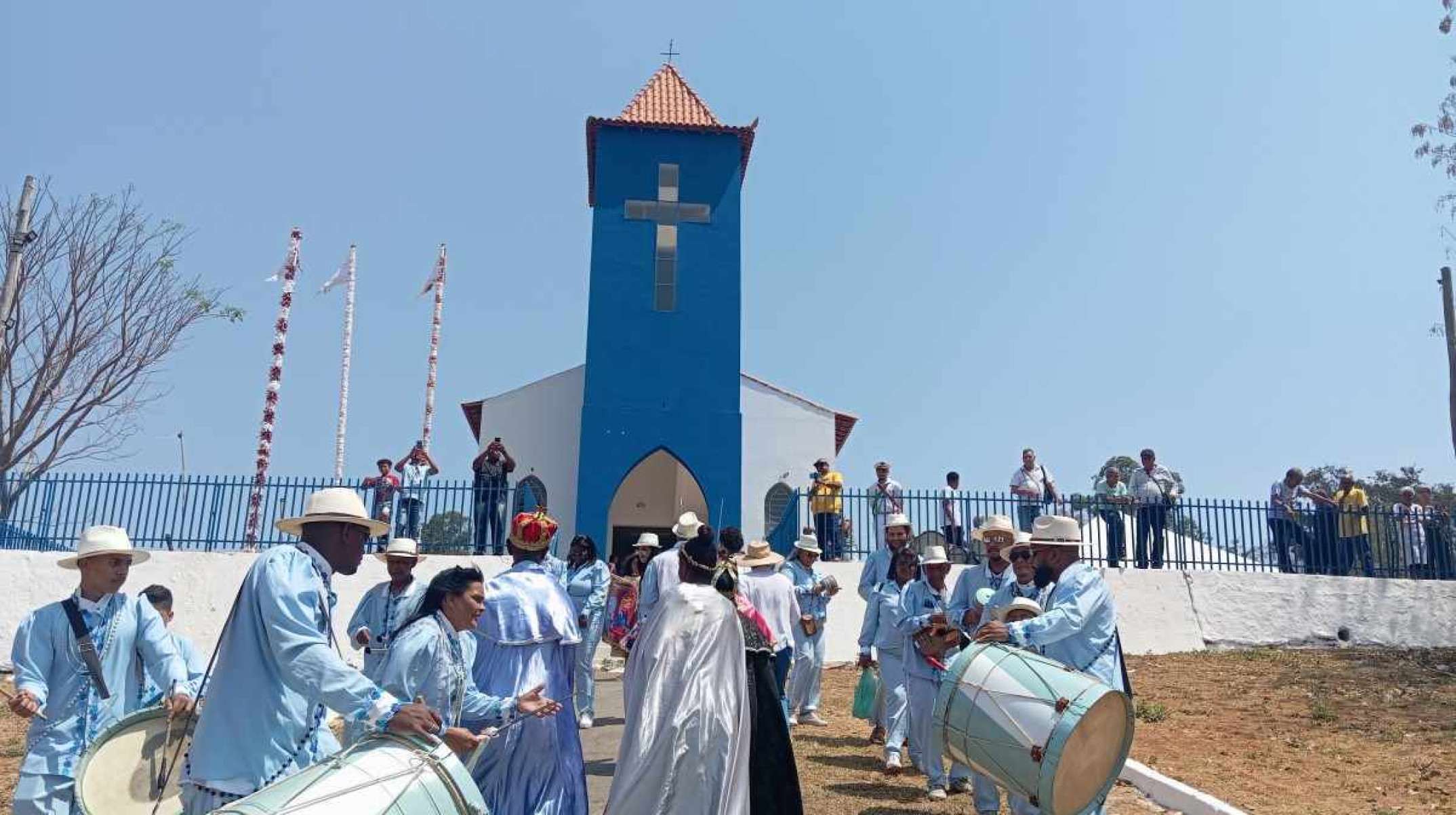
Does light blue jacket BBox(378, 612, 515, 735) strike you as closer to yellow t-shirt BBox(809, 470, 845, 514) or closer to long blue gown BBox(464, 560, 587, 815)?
long blue gown BBox(464, 560, 587, 815)

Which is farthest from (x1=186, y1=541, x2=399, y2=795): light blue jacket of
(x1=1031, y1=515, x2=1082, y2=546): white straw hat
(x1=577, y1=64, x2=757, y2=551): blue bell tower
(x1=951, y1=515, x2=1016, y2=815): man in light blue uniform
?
(x1=577, y1=64, x2=757, y2=551): blue bell tower

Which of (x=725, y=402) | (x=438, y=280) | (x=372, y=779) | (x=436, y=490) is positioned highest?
(x=438, y=280)

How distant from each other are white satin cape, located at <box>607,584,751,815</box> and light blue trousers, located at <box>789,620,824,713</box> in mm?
5648

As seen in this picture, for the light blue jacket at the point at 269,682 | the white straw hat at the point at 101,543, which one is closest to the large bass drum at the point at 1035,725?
the light blue jacket at the point at 269,682

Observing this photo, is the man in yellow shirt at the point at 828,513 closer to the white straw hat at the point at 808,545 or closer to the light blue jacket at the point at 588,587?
the white straw hat at the point at 808,545

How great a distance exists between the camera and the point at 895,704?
8828mm

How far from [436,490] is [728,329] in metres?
7.31

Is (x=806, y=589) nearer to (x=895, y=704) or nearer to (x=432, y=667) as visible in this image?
(x=895, y=704)

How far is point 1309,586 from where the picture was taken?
53.5 ft

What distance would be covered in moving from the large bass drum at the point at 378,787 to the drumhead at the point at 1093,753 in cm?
301

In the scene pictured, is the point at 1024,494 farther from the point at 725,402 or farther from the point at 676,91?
the point at 676,91

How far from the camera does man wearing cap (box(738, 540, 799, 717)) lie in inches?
371

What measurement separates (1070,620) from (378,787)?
3825 mm

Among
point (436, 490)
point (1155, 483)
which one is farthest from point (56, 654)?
point (1155, 483)
